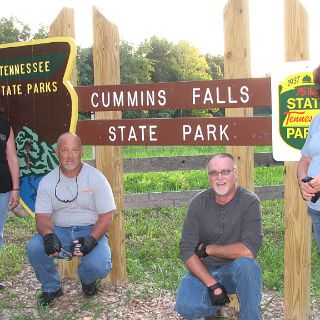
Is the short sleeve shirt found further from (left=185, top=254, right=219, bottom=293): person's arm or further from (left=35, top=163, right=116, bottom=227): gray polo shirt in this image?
(left=185, top=254, right=219, bottom=293): person's arm

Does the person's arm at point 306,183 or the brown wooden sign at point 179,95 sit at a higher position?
the brown wooden sign at point 179,95

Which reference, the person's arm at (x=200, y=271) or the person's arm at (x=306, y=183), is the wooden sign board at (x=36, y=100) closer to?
the person's arm at (x=200, y=271)

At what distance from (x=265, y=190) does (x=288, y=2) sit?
3.62m

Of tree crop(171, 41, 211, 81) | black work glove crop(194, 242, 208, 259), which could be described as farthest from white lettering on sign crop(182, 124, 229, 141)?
tree crop(171, 41, 211, 81)

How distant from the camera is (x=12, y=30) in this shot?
42.1 meters

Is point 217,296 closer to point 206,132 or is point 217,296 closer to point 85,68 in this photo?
point 206,132

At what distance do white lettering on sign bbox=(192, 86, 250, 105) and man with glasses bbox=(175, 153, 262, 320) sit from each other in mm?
572

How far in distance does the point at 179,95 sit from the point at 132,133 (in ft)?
1.68

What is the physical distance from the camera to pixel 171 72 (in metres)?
61.0

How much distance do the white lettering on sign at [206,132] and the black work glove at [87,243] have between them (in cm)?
106

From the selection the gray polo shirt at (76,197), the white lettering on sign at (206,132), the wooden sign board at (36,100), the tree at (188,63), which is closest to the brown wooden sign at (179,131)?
the white lettering on sign at (206,132)

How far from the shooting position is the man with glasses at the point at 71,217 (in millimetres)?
4457

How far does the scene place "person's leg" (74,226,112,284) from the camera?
4441 mm

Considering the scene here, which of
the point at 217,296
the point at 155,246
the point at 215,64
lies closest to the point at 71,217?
the point at 217,296
